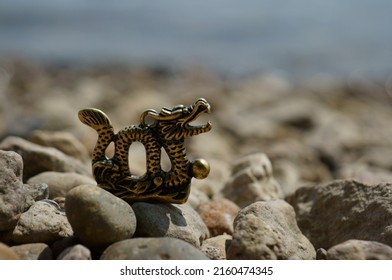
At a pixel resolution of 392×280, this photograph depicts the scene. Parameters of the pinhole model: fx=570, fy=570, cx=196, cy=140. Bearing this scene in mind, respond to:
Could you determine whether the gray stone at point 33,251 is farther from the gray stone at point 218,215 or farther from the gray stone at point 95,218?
the gray stone at point 218,215

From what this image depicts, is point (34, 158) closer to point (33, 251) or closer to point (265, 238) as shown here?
point (33, 251)

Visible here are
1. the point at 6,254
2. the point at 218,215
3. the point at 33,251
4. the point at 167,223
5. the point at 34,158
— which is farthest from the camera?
the point at 34,158

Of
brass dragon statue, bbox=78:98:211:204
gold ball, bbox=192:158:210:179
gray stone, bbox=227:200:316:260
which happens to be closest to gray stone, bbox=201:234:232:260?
gray stone, bbox=227:200:316:260

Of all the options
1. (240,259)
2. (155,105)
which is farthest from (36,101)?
(240,259)

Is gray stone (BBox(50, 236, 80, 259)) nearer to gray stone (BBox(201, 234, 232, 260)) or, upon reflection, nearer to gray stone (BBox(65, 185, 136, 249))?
gray stone (BBox(65, 185, 136, 249))

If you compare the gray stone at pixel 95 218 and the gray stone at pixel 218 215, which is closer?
the gray stone at pixel 95 218

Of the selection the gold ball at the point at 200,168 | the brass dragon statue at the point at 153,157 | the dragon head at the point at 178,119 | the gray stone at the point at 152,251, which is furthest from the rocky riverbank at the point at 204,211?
the dragon head at the point at 178,119

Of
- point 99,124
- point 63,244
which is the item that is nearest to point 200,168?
point 99,124
